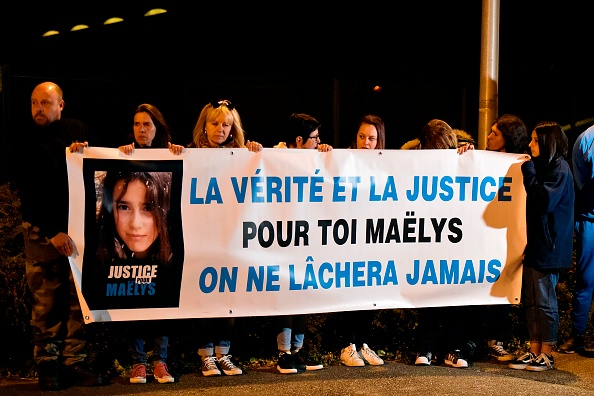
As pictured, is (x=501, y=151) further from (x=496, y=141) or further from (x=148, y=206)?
(x=148, y=206)

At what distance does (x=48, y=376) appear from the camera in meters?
5.59

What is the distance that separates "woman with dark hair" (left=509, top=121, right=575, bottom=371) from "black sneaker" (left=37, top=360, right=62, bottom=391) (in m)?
3.08

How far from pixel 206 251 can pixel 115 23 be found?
1319cm

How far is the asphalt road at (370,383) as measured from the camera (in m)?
5.68

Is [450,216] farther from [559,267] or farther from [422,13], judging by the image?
[422,13]

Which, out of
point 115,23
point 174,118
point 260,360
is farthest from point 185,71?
point 260,360

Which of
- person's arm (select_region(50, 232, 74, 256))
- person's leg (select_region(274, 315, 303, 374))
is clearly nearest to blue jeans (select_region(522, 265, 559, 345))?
person's leg (select_region(274, 315, 303, 374))

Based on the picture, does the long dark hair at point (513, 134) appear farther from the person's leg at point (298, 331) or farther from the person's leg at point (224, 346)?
the person's leg at point (224, 346)

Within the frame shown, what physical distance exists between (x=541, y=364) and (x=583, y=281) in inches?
32.2

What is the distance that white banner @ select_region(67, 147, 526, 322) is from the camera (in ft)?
18.9

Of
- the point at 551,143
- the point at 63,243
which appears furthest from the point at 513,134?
the point at 63,243

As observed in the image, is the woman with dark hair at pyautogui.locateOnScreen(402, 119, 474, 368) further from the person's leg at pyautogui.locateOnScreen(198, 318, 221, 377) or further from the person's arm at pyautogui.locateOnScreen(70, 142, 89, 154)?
the person's arm at pyautogui.locateOnScreen(70, 142, 89, 154)

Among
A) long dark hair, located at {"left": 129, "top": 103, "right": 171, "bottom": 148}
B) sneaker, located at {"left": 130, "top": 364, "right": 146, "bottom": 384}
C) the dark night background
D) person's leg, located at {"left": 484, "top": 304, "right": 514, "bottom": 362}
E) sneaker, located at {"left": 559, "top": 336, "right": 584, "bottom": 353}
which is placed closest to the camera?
sneaker, located at {"left": 130, "top": 364, "right": 146, "bottom": 384}

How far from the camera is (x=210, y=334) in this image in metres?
6.04
